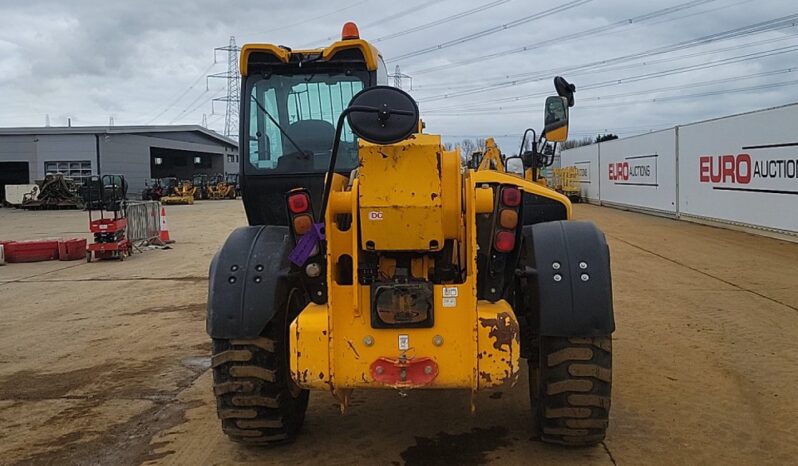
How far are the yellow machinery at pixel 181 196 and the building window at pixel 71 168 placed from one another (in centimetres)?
570

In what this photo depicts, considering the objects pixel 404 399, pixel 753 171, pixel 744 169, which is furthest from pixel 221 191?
pixel 404 399

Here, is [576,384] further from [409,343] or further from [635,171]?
[635,171]

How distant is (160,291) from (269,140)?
6.40 m

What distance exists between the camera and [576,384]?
393cm

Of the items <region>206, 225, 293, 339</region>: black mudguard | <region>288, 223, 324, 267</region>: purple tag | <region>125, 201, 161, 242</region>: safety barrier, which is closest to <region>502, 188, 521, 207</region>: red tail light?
<region>288, 223, 324, 267</region>: purple tag

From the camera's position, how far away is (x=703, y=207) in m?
20.9

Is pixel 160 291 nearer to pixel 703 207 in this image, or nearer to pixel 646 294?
pixel 646 294

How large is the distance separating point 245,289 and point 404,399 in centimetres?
184

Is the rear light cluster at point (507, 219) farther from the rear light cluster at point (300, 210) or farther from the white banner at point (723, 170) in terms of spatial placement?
the white banner at point (723, 170)

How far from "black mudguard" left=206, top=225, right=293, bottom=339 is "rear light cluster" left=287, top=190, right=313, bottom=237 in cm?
28

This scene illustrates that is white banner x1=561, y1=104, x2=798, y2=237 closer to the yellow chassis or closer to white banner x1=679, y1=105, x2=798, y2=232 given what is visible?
white banner x1=679, y1=105, x2=798, y2=232

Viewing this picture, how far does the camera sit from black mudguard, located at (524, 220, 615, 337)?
385 cm

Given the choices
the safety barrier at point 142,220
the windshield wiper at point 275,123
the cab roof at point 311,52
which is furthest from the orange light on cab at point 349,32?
the safety barrier at point 142,220

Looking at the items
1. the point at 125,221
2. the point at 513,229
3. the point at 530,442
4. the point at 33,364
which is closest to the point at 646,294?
the point at 530,442
